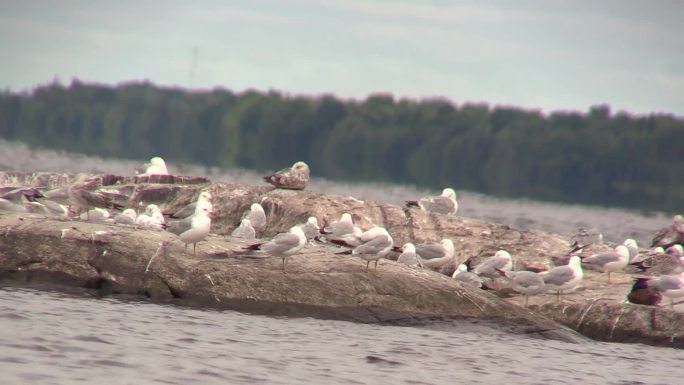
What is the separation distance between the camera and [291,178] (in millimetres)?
24062

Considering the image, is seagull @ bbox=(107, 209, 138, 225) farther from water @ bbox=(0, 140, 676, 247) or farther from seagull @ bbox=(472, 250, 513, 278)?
water @ bbox=(0, 140, 676, 247)

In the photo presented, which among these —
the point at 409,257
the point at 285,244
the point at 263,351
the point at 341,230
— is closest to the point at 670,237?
the point at 409,257

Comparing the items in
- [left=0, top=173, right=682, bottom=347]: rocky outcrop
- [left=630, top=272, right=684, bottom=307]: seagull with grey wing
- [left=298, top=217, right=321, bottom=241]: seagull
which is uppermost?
[left=298, top=217, right=321, bottom=241]: seagull

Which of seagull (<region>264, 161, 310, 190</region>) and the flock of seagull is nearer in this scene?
the flock of seagull

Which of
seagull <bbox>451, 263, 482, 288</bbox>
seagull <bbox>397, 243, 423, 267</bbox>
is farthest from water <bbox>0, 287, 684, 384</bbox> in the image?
seagull <bbox>397, 243, 423, 267</bbox>

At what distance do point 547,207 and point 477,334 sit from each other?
61976 millimetres

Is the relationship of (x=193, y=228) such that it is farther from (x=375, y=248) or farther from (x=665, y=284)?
(x=665, y=284)

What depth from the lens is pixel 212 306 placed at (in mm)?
17250

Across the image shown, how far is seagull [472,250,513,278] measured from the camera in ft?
68.7

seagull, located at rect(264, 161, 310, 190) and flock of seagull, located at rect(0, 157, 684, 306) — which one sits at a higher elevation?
seagull, located at rect(264, 161, 310, 190)

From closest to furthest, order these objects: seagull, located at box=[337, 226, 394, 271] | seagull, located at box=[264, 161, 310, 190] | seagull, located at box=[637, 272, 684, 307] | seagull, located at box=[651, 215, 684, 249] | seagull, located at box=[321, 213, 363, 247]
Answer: seagull, located at box=[337, 226, 394, 271], seagull, located at box=[637, 272, 684, 307], seagull, located at box=[321, 213, 363, 247], seagull, located at box=[264, 161, 310, 190], seagull, located at box=[651, 215, 684, 249]

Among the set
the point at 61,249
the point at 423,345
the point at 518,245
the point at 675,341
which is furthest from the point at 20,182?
the point at 675,341

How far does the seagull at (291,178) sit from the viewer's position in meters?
23.9

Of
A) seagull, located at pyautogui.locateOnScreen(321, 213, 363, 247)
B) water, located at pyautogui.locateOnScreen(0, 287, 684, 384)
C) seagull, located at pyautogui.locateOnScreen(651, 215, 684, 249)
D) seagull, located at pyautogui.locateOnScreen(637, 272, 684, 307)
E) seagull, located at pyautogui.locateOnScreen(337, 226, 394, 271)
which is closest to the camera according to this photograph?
water, located at pyautogui.locateOnScreen(0, 287, 684, 384)
